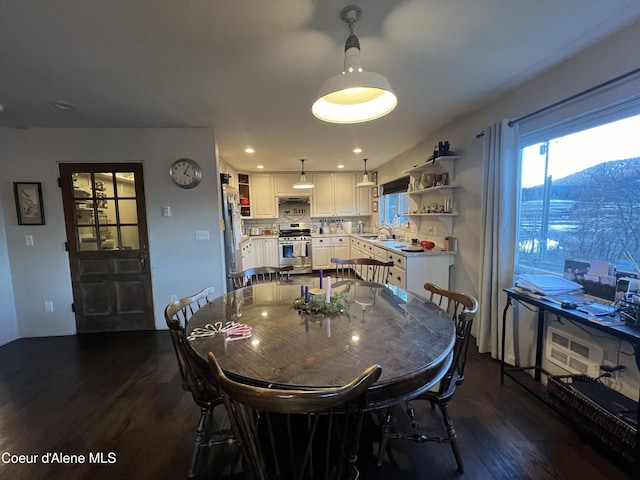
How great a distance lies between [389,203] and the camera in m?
5.70

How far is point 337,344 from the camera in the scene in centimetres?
123

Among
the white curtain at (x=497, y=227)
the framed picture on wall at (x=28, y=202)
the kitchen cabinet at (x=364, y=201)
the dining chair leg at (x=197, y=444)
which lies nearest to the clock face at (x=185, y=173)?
the framed picture on wall at (x=28, y=202)

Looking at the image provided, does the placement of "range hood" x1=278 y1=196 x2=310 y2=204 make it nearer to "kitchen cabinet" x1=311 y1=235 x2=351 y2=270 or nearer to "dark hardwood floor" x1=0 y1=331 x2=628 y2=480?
"kitchen cabinet" x1=311 y1=235 x2=351 y2=270

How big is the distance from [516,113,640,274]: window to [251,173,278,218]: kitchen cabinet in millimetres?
4728

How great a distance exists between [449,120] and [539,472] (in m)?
2.99

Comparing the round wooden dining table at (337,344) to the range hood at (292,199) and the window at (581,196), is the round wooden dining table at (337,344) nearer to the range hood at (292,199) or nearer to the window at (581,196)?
the window at (581,196)

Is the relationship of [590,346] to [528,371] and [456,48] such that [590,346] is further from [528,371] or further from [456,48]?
[456,48]

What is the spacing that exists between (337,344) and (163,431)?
55.2 inches

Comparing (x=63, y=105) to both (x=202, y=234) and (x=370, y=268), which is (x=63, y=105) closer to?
(x=202, y=234)

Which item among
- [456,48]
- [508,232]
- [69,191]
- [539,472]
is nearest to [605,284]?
[508,232]

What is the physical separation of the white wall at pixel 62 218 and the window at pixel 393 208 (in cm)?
319

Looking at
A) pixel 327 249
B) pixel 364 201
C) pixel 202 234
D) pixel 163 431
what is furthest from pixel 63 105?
pixel 364 201

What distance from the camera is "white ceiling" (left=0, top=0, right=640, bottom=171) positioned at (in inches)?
53.8

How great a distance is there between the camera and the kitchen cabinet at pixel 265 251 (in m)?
6.00
